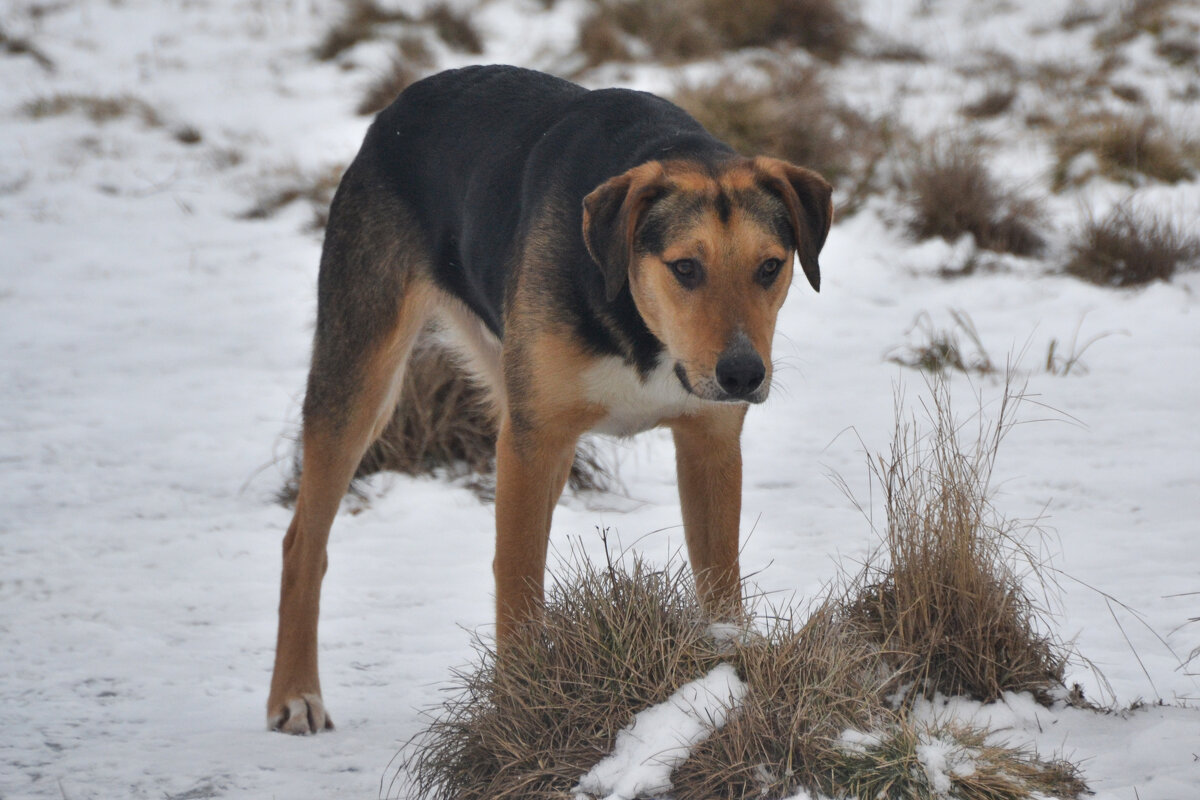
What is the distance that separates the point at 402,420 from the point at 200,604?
1449mm

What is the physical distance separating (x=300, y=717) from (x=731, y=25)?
9.93m

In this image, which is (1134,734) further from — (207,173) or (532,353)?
(207,173)

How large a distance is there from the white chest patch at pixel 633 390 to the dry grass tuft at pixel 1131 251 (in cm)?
532

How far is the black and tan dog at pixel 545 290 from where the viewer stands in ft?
10.2

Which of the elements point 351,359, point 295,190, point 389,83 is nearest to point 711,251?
point 351,359

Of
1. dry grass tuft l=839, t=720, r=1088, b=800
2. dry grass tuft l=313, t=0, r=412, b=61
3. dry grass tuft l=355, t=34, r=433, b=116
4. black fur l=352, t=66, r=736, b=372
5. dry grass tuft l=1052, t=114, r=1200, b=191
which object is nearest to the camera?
dry grass tuft l=839, t=720, r=1088, b=800

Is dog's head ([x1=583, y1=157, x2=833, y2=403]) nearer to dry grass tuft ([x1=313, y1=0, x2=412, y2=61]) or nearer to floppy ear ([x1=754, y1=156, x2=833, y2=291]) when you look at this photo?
floppy ear ([x1=754, y1=156, x2=833, y2=291])

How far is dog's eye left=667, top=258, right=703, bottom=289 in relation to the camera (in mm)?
3053

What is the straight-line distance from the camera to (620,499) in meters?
5.61

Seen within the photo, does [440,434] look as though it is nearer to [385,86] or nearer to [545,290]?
[545,290]

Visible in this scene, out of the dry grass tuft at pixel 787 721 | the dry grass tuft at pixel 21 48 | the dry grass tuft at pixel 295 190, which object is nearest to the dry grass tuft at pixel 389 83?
the dry grass tuft at pixel 295 190

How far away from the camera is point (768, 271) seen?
3.12 meters

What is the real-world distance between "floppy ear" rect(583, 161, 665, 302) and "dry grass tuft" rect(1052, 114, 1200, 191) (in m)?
6.86

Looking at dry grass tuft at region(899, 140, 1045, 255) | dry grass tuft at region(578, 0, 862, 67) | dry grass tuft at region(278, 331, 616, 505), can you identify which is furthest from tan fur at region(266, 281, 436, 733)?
dry grass tuft at region(578, 0, 862, 67)
